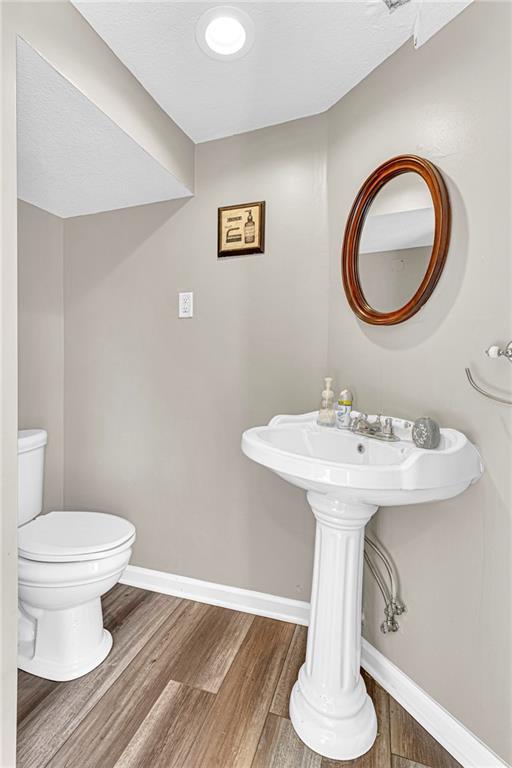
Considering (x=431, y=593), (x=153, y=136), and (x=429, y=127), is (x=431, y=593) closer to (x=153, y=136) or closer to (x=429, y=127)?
(x=429, y=127)

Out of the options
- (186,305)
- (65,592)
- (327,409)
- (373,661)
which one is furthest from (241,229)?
(373,661)

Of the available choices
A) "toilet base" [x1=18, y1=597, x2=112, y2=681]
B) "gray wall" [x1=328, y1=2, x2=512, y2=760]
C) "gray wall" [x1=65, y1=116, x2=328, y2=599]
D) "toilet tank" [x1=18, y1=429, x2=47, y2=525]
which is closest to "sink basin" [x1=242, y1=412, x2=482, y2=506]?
"gray wall" [x1=328, y1=2, x2=512, y2=760]

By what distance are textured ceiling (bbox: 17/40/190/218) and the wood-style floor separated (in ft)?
6.44

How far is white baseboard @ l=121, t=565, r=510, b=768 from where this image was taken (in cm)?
107

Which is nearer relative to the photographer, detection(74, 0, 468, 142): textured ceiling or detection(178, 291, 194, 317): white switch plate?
detection(74, 0, 468, 142): textured ceiling

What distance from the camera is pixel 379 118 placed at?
4.47 ft

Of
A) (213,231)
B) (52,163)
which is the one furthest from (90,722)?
(52,163)

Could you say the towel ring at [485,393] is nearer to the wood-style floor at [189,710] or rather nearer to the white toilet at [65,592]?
the wood-style floor at [189,710]

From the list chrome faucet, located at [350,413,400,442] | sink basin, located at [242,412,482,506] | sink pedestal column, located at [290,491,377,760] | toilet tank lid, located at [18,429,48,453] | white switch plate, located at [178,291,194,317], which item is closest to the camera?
sink basin, located at [242,412,482,506]

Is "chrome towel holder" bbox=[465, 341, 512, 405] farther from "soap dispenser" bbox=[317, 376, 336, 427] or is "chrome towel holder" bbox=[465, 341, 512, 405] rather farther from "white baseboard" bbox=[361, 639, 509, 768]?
"white baseboard" bbox=[361, 639, 509, 768]

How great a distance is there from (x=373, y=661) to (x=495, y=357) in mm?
1188

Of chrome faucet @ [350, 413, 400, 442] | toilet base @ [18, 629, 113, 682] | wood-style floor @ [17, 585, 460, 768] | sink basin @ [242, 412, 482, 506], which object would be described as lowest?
wood-style floor @ [17, 585, 460, 768]

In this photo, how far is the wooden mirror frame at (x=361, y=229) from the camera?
1.14 m

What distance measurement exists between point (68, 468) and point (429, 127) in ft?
7.36
